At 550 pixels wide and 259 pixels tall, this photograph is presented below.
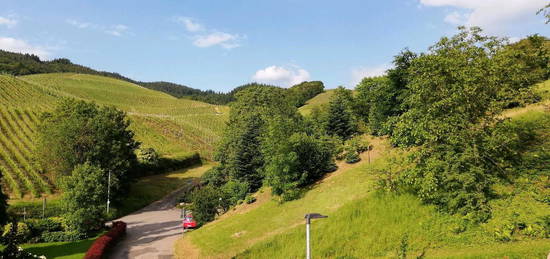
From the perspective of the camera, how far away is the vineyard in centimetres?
4925

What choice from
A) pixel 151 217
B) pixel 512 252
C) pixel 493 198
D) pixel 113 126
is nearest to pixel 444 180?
pixel 493 198

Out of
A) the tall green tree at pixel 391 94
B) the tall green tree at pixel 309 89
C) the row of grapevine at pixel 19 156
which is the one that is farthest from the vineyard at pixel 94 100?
the tall green tree at pixel 391 94

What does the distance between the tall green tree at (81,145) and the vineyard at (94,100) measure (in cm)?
413

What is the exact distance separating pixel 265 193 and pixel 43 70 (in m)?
192

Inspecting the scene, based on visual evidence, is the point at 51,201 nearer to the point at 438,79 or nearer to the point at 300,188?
the point at 300,188

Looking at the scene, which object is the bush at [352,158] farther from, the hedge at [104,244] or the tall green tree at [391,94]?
the hedge at [104,244]

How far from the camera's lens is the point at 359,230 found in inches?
766

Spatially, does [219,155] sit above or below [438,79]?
below

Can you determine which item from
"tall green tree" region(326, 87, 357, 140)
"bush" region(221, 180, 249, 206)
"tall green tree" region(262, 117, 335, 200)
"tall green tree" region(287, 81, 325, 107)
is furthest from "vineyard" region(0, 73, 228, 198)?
"tall green tree" region(326, 87, 357, 140)

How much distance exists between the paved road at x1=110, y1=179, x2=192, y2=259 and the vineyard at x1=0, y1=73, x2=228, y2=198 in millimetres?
14030

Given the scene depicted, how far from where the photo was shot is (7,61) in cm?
17362

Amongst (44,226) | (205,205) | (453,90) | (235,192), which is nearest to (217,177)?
(235,192)

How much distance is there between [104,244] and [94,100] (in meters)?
92.9

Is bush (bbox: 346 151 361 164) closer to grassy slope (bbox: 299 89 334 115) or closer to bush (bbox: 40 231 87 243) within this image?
bush (bbox: 40 231 87 243)
